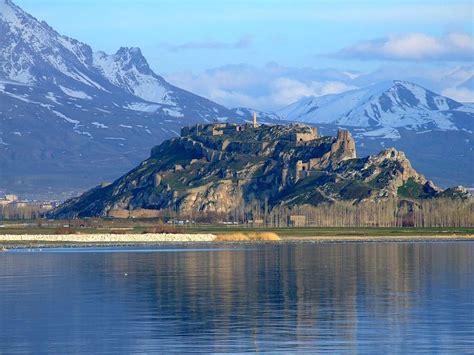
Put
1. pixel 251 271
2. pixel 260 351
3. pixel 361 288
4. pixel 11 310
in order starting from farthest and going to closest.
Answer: pixel 251 271, pixel 361 288, pixel 11 310, pixel 260 351

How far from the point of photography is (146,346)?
50438mm

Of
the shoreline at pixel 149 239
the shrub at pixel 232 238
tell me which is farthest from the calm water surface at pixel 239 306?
the shrub at pixel 232 238

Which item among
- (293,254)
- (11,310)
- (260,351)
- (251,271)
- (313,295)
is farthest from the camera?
(293,254)

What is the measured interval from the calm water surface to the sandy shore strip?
207 ft

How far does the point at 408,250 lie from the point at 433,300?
64123 mm

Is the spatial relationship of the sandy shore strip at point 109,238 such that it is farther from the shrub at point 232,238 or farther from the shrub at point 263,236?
the shrub at point 263,236

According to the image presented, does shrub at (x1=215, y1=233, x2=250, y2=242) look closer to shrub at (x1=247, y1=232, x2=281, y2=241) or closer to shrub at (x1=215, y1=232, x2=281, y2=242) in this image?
shrub at (x1=215, y1=232, x2=281, y2=242)

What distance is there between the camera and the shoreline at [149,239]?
16112 cm

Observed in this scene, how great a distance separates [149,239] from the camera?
17388cm

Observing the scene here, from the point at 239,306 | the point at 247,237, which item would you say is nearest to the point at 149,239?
the point at 247,237

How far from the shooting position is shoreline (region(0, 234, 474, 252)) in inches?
6344

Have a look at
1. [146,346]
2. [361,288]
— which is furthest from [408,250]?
[146,346]

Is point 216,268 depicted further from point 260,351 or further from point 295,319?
point 260,351

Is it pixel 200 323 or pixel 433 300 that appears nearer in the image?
pixel 200 323
